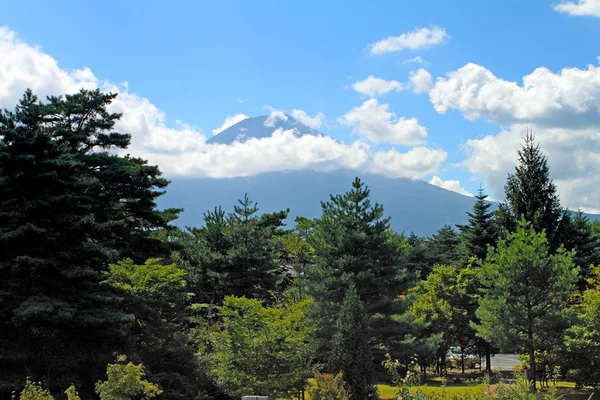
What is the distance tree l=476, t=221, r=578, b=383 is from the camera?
23.4 meters

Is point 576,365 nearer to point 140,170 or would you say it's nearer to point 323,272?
point 323,272

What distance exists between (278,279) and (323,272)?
793 centimetres

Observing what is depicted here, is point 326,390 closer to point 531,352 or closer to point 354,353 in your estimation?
point 354,353

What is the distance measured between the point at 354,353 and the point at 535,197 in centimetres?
2299

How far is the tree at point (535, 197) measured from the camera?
35719 mm

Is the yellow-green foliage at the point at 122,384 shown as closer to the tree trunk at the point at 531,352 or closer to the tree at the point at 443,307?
the tree trunk at the point at 531,352

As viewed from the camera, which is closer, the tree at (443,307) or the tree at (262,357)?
the tree at (262,357)

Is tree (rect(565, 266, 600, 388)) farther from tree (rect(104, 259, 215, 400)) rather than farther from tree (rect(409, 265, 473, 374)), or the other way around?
tree (rect(104, 259, 215, 400))

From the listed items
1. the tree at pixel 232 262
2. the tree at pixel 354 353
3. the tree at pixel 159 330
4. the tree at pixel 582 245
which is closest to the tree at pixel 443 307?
the tree at pixel 582 245

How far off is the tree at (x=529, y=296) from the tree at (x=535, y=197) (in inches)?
477

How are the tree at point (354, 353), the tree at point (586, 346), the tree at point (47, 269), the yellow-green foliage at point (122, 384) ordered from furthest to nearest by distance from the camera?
the tree at point (586, 346)
the tree at point (354, 353)
the tree at point (47, 269)
the yellow-green foliage at point (122, 384)

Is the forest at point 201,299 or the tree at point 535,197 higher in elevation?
the tree at point 535,197

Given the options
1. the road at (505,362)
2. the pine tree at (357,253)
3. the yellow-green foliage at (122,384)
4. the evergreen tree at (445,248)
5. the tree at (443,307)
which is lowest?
the road at (505,362)

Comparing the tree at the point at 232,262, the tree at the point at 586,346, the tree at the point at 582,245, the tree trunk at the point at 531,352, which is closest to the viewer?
the tree at the point at 586,346
